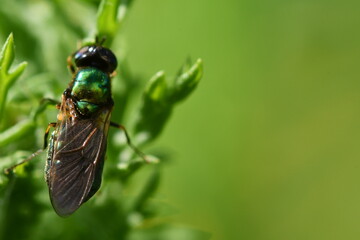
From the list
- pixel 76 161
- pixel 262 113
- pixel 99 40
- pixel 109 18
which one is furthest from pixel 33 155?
pixel 262 113

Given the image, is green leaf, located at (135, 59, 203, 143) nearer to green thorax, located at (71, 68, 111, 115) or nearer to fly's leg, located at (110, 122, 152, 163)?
fly's leg, located at (110, 122, 152, 163)

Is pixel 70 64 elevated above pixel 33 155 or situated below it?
above

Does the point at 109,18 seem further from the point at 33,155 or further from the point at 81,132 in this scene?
the point at 81,132

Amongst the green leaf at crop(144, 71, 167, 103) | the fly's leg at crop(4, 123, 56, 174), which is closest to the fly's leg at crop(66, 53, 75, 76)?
the fly's leg at crop(4, 123, 56, 174)

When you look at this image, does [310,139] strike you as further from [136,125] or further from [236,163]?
[136,125]

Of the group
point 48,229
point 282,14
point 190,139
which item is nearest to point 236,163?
point 190,139
